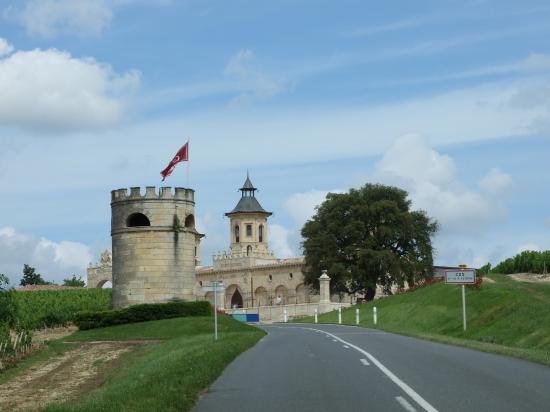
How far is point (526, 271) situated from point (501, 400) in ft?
161

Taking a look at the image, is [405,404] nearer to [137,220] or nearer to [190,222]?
[190,222]

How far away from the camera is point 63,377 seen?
3188cm

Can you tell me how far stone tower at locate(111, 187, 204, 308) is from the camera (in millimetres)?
56062

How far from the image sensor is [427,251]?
298 feet

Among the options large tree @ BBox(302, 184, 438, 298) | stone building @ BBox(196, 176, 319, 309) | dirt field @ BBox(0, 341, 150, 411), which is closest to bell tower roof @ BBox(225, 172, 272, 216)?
stone building @ BBox(196, 176, 319, 309)

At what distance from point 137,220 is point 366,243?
3350cm

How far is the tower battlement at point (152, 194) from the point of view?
5725 cm

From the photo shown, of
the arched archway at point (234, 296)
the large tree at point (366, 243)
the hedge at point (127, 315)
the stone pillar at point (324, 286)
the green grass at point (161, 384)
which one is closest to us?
the green grass at point (161, 384)

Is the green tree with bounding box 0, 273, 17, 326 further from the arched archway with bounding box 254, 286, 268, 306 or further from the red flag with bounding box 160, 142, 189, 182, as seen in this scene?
the arched archway with bounding box 254, 286, 268, 306

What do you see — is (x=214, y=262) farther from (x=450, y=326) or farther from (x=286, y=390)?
(x=286, y=390)

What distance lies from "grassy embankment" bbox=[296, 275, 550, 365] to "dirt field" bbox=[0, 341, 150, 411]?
1204 cm

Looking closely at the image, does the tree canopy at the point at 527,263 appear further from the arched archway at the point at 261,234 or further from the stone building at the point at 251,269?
the arched archway at the point at 261,234

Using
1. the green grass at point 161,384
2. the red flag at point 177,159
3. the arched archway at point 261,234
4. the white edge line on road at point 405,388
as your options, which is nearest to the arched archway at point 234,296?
the arched archway at point 261,234

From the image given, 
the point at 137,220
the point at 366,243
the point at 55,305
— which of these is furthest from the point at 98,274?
the point at 137,220
